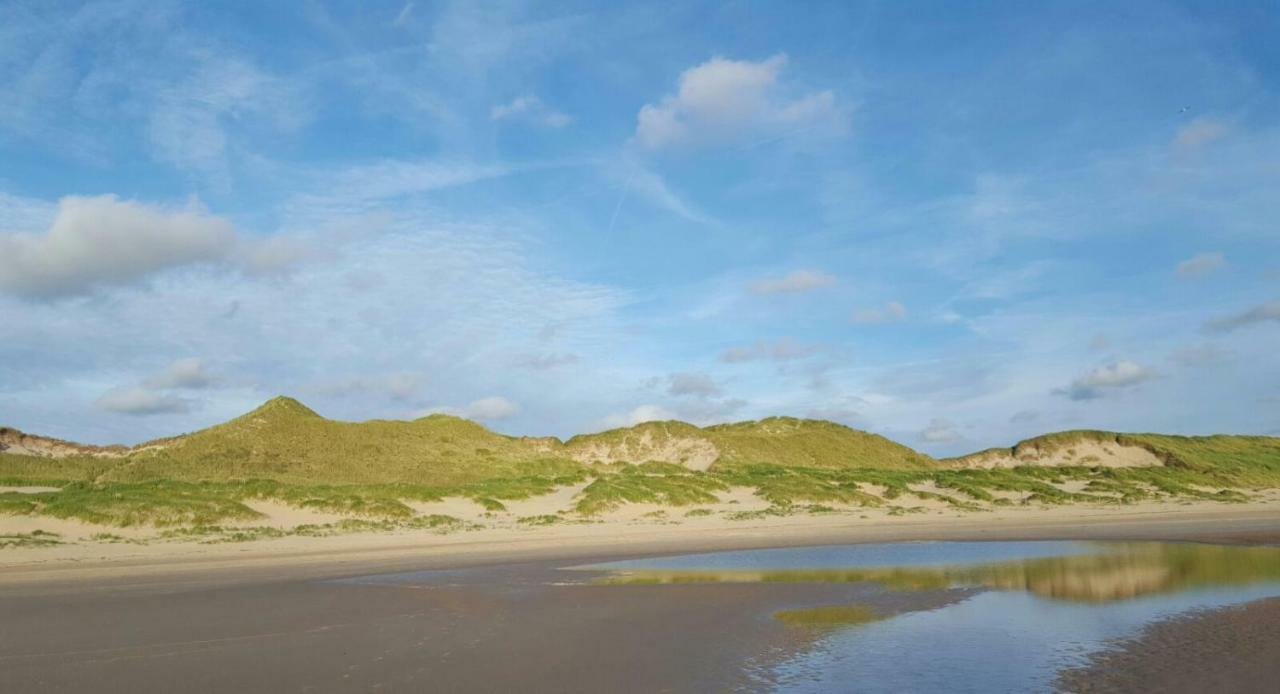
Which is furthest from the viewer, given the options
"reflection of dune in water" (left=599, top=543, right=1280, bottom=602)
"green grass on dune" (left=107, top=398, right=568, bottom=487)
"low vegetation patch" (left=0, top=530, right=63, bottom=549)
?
"green grass on dune" (left=107, top=398, right=568, bottom=487)

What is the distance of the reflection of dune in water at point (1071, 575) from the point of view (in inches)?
656

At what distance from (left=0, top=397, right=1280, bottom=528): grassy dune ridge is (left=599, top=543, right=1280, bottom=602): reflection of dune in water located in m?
18.6

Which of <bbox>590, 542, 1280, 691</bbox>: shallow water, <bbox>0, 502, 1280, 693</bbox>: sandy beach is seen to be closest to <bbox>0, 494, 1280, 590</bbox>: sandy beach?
<bbox>0, 502, 1280, 693</bbox>: sandy beach

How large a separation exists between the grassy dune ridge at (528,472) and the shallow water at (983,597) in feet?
54.3

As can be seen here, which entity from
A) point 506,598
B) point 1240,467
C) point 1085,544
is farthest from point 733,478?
point 1240,467

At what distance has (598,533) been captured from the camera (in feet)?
103

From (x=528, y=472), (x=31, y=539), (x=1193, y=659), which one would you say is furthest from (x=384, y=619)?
(x=528, y=472)

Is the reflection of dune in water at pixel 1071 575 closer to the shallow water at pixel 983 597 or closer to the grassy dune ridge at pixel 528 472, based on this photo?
the shallow water at pixel 983 597

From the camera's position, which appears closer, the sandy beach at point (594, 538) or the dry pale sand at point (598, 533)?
the sandy beach at point (594, 538)

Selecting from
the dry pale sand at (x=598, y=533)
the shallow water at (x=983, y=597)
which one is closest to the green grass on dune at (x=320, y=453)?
the dry pale sand at (x=598, y=533)

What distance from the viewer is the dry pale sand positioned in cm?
A: 2209

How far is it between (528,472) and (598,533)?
29.5 metres

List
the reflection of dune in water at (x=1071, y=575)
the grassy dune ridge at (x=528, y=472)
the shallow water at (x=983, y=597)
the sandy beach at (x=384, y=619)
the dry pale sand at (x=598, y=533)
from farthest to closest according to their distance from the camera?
the grassy dune ridge at (x=528, y=472) < the dry pale sand at (x=598, y=533) < the reflection of dune in water at (x=1071, y=575) < the shallow water at (x=983, y=597) < the sandy beach at (x=384, y=619)

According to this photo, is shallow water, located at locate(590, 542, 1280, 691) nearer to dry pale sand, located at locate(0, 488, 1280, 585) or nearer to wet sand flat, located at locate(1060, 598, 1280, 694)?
wet sand flat, located at locate(1060, 598, 1280, 694)
